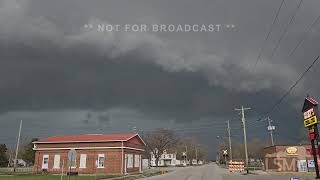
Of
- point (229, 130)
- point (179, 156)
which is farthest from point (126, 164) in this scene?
point (179, 156)

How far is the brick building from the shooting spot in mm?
50844

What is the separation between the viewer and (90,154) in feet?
170

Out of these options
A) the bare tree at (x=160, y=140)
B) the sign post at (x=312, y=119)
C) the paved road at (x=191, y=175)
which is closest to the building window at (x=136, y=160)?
the paved road at (x=191, y=175)

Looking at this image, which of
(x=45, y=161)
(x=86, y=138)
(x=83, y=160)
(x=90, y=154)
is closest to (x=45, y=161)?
(x=45, y=161)

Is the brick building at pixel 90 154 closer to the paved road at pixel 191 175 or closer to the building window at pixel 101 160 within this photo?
the building window at pixel 101 160

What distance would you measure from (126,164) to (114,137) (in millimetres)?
4902

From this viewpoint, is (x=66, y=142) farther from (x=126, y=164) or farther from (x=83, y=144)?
(x=126, y=164)

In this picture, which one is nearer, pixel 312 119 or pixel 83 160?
pixel 312 119

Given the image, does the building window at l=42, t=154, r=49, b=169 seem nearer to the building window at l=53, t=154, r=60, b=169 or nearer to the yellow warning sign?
the building window at l=53, t=154, r=60, b=169

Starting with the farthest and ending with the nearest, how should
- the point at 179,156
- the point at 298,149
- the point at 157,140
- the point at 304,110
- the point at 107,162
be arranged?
1. the point at 179,156
2. the point at 157,140
3. the point at 298,149
4. the point at 107,162
5. the point at 304,110

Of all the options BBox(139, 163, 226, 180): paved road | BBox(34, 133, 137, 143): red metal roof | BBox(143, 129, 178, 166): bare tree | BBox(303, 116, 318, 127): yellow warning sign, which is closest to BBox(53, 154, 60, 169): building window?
BBox(34, 133, 137, 143): red metal roof

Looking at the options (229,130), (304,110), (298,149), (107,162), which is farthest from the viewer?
(229,130)

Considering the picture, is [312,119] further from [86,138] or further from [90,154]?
[86,138]

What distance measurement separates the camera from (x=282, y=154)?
5872cm
